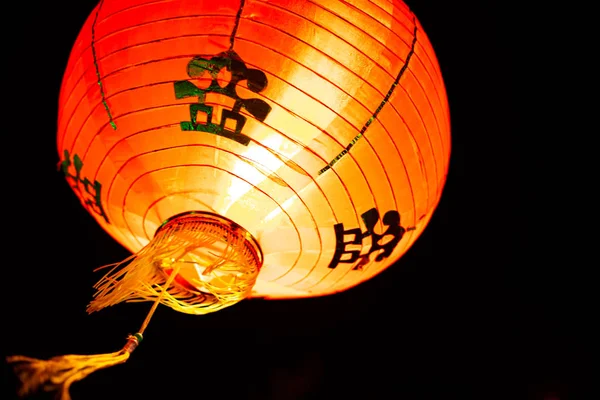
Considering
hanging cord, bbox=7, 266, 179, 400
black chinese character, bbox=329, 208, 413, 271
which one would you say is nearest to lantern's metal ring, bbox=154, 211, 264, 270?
black chinese character, bbox=329, 208, 413, 271

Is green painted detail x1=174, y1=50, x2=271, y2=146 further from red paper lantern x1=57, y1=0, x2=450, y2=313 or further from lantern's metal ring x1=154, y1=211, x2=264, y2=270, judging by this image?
lantern's metal ring x1=154, y1=211, x2=264, y2=270

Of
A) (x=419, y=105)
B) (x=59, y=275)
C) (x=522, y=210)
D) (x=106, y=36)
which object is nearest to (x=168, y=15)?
(x=106, y=36)

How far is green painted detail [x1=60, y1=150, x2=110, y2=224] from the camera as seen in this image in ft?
3.04

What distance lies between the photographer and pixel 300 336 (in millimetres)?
1967

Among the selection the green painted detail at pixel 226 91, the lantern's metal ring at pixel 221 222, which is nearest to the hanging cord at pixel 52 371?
the lantern's metal ring at pixel 221 222

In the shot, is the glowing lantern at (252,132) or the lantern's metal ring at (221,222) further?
the lantern's metal ring at (221,222)

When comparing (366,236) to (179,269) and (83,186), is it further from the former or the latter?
(83,186)

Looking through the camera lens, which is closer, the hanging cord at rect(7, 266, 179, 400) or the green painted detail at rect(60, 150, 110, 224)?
the hanging cord at rect(7, 266, 179, 400)

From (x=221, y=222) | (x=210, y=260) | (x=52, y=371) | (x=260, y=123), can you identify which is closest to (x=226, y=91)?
(x=260, y=123)

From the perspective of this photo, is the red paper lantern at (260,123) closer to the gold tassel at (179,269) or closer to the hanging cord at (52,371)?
the gold tassel at (179,269)

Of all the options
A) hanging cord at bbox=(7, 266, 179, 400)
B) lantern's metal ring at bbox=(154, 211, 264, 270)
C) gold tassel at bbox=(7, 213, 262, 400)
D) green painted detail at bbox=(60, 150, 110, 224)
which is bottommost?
hanging cord at bbox=(7, 266, 179, 400)

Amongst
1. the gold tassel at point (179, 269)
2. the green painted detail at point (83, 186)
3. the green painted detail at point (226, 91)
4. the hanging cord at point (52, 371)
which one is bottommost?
the hanging cord at point (52, 371)

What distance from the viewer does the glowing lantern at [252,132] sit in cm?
74

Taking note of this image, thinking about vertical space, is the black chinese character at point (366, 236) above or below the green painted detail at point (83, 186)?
below
